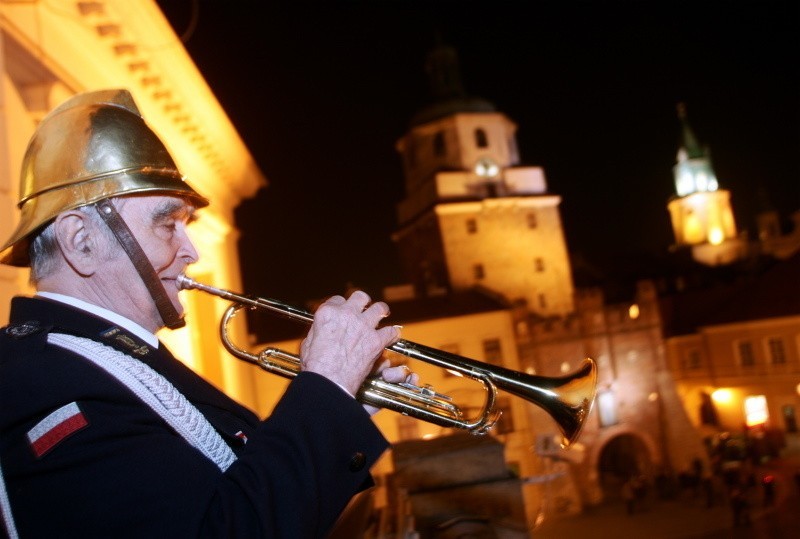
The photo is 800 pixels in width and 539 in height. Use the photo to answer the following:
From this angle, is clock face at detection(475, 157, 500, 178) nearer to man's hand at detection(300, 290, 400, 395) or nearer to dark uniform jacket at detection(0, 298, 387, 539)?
man's hand at detection(300, 290, 400, 395)

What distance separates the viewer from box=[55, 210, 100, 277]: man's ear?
67.6 inches

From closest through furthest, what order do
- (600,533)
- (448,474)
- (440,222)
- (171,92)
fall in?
(448,474), (171,92), (600,533), (440,222)

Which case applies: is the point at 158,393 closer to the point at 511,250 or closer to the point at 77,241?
the point at 77,241

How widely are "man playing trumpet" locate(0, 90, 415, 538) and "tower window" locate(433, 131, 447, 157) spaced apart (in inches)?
1422

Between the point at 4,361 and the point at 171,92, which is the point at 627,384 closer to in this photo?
the point at 171,92

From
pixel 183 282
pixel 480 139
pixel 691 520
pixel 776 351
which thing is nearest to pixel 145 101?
pixel 183 282

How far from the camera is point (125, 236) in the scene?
1764 mm

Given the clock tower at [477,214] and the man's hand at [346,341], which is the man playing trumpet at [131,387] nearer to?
the man's hand at [346,341]

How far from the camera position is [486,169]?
1411 inches

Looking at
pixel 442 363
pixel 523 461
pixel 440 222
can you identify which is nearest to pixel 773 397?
pixel 523 461

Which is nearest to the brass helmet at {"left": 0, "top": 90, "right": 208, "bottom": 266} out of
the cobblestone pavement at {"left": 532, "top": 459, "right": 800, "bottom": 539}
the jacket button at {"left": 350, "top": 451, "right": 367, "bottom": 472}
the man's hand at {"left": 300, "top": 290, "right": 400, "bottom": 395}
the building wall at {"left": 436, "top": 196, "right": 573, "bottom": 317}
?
the man's hand at {"left": 300, "top": 290, "right": 400, "bottom": 395}

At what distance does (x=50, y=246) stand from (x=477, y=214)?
33.7 metres

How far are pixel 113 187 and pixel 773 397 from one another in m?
31.4

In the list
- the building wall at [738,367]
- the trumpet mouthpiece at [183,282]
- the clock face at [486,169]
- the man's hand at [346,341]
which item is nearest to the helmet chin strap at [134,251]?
the trumpet mouthpiece at [183,282]
